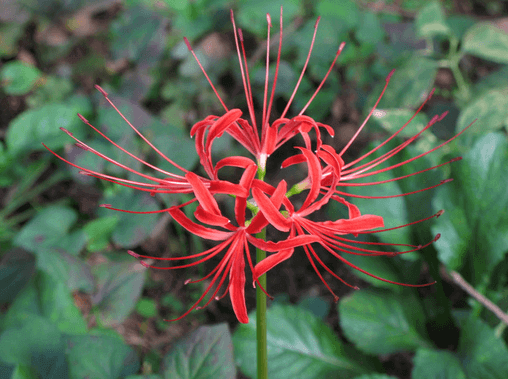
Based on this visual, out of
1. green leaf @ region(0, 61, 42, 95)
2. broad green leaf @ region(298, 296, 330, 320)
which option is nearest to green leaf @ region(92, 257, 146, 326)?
broad green leaf @ region(298, 296, 330, 320)

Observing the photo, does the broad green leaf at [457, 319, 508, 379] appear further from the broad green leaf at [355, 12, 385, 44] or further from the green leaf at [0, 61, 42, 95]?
the green leaf at [0, 61, 42, 95]

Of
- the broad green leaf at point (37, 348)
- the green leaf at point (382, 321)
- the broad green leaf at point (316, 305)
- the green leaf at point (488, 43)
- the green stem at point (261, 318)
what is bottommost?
the broad green leaf at point (316, 305)

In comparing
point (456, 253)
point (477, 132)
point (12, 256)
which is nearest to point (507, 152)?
point (477, 132)

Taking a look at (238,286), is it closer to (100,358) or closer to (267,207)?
(267,207)

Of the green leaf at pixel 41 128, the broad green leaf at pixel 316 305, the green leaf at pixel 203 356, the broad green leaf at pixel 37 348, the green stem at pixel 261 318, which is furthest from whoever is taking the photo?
the green leaf at pixel 41 128

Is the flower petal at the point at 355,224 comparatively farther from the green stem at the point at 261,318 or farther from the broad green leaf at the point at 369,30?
the broad green leaf at the point at 369,30

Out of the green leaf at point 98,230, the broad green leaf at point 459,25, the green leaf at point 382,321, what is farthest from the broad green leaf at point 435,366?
the broad green leaf at point 459,25

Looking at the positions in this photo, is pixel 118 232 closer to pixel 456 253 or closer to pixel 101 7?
pixel 456 253
